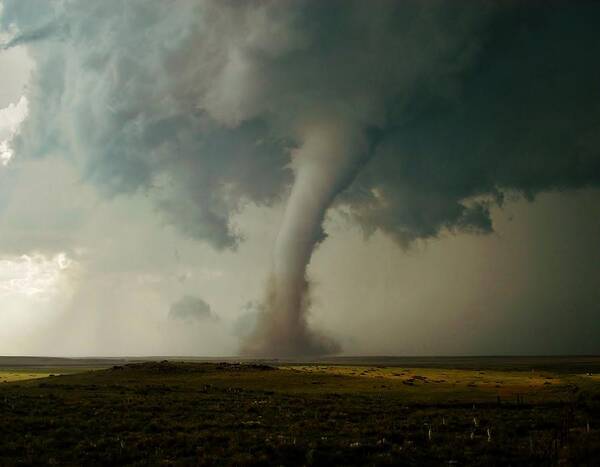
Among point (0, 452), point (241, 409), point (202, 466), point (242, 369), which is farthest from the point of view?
point (242, 369)

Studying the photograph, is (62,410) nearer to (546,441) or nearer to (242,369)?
(546,441)

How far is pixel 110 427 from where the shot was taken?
3366cm

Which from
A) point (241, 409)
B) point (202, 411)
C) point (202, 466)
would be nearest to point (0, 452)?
point (202, 466)

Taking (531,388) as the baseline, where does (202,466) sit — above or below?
above

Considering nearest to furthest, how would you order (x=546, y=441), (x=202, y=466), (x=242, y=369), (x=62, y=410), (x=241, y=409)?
1. (x=202, y=466)
2. (x=546, y=441)
3. (x=62, y=410)
4. (x=241, y=409)
5. (x=242, y=369)

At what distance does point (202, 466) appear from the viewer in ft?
74.5

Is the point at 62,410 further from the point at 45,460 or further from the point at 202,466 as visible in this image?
the point at 202,466

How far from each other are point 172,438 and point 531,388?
64156 millimetres

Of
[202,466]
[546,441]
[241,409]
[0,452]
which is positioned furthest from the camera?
[241,409]

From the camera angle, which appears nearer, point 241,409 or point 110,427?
point 110,427

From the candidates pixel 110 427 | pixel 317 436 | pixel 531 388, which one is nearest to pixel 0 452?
pixel 110 427

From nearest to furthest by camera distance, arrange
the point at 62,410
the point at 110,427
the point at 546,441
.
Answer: the point at 546,441 < the point at 110,427 < the point at 62,410

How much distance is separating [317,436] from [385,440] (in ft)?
14.6

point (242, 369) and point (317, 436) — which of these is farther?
point (242, 369)
